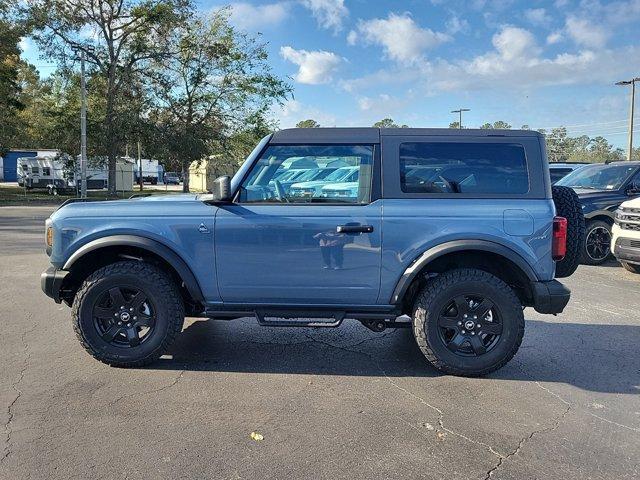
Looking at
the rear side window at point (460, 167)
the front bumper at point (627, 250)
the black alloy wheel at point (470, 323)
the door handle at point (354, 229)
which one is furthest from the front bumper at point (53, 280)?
the front bumper at point (627, 250)

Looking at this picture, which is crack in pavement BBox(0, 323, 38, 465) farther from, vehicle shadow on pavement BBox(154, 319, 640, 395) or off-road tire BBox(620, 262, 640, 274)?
off-road tire BBox(620, 262, 640, 274)

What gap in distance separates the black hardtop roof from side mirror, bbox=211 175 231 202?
515 millimetres

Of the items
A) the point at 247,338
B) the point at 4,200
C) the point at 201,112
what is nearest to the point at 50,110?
the point at 4,200

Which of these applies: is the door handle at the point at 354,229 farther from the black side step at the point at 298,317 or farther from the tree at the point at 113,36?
the tree at the point at 113,36

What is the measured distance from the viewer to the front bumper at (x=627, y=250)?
754cm

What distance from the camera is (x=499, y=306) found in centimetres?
393

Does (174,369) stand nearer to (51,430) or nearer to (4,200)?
(51,430)

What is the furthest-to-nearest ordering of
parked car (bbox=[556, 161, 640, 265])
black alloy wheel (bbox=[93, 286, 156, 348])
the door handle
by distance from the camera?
parked car (bbox=[556, 161, 640, 265]) → black alloy wheel (bbox=[93, 286, 156, 348]) → the door handle

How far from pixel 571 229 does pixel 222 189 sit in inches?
118

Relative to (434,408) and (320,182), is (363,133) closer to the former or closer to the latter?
(320,182)

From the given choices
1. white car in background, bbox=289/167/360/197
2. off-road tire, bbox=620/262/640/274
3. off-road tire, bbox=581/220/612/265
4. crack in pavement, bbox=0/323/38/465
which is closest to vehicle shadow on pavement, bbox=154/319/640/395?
crack in pavement, bbox=0/323/38/465

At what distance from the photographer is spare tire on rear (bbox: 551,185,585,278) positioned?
4297 mm

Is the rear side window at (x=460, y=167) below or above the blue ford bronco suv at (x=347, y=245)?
above

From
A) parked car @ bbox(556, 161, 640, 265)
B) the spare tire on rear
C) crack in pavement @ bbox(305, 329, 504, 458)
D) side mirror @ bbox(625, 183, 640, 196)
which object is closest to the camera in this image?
crack in pavement @ bbox(305, 329, 504, 458)
